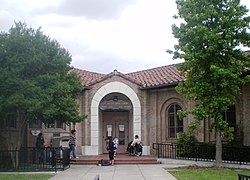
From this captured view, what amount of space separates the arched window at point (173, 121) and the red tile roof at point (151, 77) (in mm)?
1856

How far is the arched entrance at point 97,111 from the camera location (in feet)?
86.4

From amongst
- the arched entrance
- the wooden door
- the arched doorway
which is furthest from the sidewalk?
the wooden door

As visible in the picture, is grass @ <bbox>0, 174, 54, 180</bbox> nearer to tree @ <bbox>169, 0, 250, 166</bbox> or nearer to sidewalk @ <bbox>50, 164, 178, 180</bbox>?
sidewalk @ <bbox>50, 164, 178, 180</bbox>

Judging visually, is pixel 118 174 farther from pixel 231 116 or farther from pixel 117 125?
pixel 117 125

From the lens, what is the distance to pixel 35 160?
20.9 meters

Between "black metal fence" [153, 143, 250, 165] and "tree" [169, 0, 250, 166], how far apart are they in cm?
148

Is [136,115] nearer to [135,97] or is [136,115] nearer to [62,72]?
[135,97]

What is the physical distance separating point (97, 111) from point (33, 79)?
7.59 metres

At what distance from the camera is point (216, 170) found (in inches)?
723

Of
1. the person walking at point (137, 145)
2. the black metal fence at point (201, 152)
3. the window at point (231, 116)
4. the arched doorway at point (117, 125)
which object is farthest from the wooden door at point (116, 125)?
the window at point (231, 116)

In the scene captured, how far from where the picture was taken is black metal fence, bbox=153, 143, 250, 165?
20031 mm

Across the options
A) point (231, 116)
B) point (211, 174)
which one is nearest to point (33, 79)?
point (211, 174)

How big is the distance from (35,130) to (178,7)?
12.6 m

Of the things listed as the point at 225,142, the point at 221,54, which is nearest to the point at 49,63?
the point at 221,54
